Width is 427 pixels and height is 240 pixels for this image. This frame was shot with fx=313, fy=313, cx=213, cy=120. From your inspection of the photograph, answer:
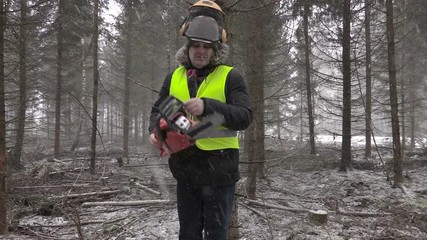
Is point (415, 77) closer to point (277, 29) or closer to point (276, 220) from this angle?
point (277, 29)

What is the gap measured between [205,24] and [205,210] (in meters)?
1.58

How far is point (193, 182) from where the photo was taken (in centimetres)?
258

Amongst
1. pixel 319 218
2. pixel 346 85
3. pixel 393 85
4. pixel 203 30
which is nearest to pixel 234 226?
pixel 319 218

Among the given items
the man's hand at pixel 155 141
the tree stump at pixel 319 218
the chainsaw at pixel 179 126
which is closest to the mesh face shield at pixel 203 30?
the chainsaw at pixel 179 126

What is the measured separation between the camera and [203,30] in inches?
103

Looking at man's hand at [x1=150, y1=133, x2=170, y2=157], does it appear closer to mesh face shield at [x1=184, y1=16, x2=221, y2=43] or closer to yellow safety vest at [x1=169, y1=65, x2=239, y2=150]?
yellow safety vest at [x1=169, y1=65, x2=239, y2=150]

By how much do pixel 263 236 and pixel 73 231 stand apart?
3352mm

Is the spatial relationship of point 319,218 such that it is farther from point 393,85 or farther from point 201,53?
point 393,85

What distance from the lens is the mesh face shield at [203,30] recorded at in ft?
8.53

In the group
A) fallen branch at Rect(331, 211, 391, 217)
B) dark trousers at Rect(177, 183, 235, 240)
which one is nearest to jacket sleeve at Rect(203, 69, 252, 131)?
dark trousers at Rect(177, 183, 235, 240)

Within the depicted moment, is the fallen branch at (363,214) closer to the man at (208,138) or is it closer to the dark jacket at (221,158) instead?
the man at (208,138)

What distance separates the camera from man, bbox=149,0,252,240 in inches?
98.4

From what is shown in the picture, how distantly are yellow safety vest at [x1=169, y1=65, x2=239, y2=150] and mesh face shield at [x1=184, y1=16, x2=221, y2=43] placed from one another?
0.26 meters

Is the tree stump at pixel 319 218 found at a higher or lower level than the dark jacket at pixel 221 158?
lower
